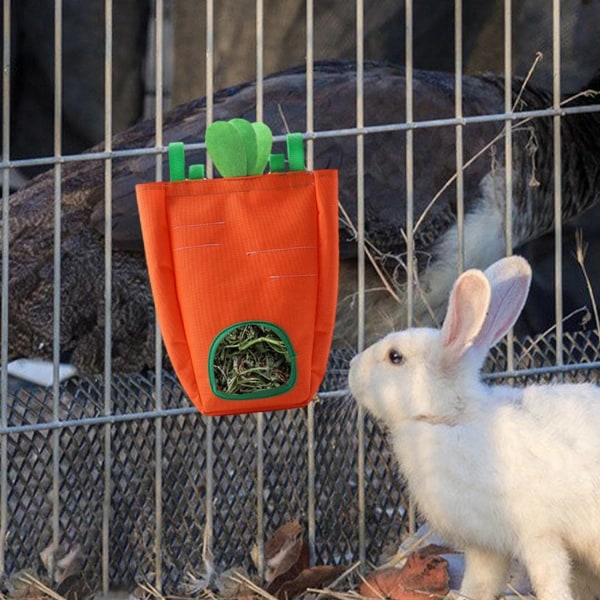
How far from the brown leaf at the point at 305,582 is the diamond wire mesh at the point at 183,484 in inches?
6.6

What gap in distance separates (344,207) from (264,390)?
1.72 metres

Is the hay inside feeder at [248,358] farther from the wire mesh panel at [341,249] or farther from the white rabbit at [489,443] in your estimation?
the wire mesh panel at [341,249]

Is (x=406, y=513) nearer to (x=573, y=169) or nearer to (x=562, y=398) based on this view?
(x=562, y=398)

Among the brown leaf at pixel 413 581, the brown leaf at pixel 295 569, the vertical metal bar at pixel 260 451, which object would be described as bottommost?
the brown leaf at pixel 295 569

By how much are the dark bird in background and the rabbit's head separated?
1.21 meters

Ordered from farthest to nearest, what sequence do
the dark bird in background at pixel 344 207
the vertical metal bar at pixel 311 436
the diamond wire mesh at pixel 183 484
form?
the dark bird in background at pixel 344 207
the diamond wire mesh at pixel 183 484
the vertical metal bar at pixel 311 436

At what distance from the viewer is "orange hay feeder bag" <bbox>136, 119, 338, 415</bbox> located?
7.57ft

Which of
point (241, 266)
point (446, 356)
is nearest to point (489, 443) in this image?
point (446, 356)

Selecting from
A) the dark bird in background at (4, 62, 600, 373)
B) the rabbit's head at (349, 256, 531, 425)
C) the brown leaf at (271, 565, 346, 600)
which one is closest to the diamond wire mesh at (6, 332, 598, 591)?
the brown leaf at (271, 565, 346, 600)

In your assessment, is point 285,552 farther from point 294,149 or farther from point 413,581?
point 294,149

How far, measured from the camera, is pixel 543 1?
5391 millimetres

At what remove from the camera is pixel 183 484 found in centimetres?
330

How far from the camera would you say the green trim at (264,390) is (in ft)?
7.64

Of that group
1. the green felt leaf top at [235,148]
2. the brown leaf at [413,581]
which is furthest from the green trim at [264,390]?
the brown leaf at [413,581]
